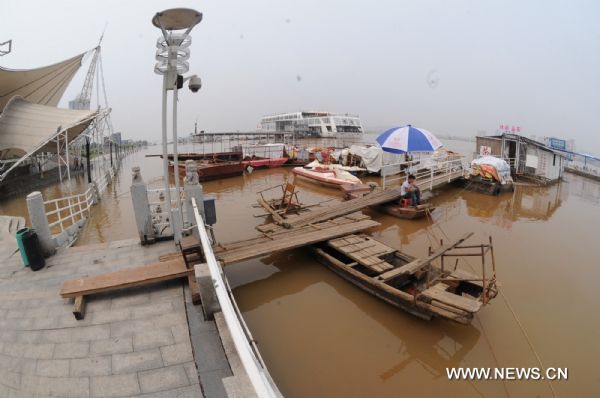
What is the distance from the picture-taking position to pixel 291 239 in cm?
814

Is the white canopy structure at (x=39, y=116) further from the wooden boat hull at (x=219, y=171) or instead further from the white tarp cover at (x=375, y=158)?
the white tarp cover at (x=375, y=158)

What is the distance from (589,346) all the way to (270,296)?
6.03 m

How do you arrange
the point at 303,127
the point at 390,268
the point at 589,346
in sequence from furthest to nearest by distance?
the point at 303,127 < the point at 390,268 < the point at 589,346

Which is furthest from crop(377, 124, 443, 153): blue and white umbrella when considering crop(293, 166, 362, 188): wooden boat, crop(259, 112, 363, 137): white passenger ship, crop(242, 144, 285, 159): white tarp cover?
crop(259, 112, 363, 137): white passenger ship

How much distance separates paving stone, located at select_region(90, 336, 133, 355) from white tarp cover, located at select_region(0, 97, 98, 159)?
1368cm

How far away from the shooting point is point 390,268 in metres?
6.66

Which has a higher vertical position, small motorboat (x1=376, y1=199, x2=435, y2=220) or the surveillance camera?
the surveillance camera

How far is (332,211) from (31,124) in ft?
55.4

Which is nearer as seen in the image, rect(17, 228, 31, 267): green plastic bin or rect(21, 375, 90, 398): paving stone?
rect(21, 375, 90, 398): paving stone

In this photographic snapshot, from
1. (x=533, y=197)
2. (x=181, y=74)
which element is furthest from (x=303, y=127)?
(x=181, y=74)

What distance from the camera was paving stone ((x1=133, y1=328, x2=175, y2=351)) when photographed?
3979 mm

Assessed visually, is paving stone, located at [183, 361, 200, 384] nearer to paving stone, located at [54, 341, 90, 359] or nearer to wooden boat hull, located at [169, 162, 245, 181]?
paving stone, located at [54, 341, 90, 359]

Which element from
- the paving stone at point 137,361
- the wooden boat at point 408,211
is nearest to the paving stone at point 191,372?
the paving stone at point 137,361

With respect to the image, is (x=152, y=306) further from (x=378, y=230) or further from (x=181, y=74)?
(x=378, y=230)
